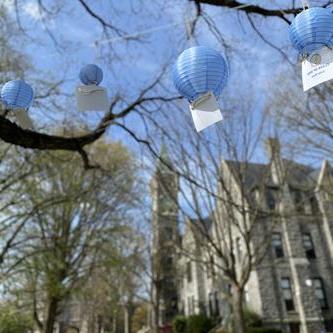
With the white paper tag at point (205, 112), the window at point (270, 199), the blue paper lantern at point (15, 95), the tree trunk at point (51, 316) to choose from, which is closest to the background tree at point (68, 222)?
the tree trunk at point (51, 316)

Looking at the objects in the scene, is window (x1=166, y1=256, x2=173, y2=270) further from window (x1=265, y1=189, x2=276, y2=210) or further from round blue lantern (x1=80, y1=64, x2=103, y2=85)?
round blue lantern (x1=80, y1=64, x2=103, y2=85)

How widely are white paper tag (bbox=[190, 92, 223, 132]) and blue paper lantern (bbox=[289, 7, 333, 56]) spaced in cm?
81

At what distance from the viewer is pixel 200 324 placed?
1001 inches

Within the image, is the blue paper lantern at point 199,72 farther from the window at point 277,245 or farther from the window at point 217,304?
the window at point 217,304

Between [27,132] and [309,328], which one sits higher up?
[27,132]

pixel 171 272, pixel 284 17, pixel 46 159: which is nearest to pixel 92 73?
pixel 284 17

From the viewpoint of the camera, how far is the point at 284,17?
453 cm

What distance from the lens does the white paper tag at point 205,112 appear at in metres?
2.74

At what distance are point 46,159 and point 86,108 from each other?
9413mm

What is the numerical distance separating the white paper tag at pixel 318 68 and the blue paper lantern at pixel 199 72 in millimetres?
674

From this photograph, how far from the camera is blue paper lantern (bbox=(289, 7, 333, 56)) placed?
→ 9.00 feet

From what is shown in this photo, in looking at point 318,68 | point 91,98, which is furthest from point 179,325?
point 318,68

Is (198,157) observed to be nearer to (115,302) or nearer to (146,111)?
(146,111)

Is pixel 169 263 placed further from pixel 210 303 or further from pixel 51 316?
pixel 51 316
